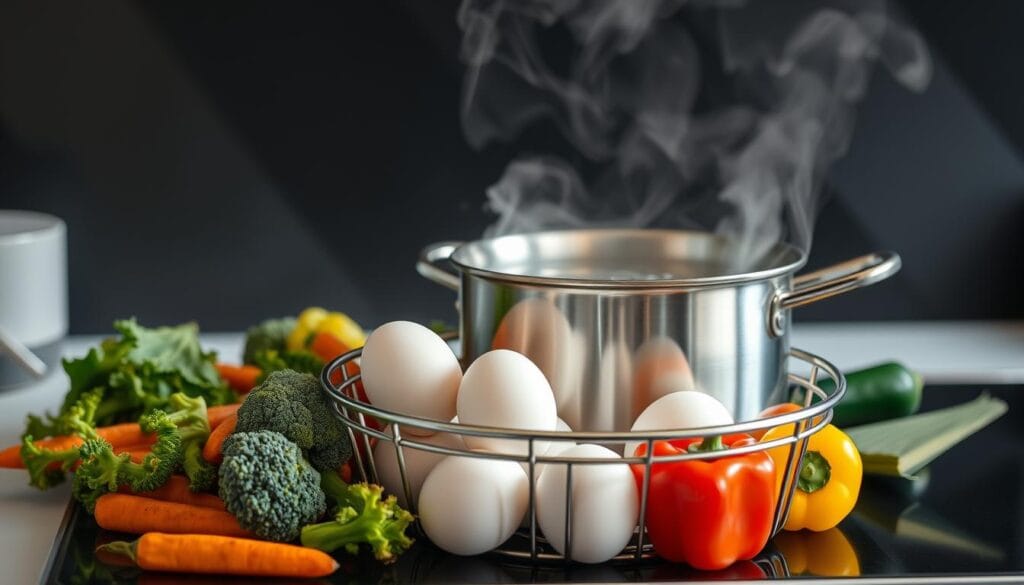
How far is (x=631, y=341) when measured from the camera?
3.37 feet

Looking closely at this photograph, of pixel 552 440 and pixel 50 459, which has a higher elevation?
pixel 552 440

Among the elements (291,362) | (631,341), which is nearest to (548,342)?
(631,341)

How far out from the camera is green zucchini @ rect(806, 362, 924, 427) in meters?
1.38

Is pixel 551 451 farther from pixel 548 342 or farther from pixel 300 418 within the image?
pixel 300 418

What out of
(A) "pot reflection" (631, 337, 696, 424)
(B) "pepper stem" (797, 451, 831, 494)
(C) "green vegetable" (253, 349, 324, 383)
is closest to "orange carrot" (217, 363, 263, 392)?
(C) "green vegetable" (253, 349, 324, 383)

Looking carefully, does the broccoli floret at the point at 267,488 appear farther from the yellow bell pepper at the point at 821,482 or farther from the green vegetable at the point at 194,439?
the yellow bell pepper at the point at 821,482

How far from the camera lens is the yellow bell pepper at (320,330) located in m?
1.63

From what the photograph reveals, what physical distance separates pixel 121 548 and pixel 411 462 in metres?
0.24

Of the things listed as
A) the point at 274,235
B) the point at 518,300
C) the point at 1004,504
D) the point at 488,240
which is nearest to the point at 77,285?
the point at 274,235

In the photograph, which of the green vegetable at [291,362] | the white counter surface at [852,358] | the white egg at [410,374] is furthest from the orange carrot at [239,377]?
the white egg at [410,374]

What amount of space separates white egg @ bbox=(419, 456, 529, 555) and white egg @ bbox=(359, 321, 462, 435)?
0.26ft

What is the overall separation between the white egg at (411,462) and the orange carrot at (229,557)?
0.10 meters

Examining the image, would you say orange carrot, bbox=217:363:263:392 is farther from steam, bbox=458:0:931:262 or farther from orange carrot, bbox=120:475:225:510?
steam, bbox=458:0:931:262

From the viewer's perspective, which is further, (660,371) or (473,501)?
(660,371)
